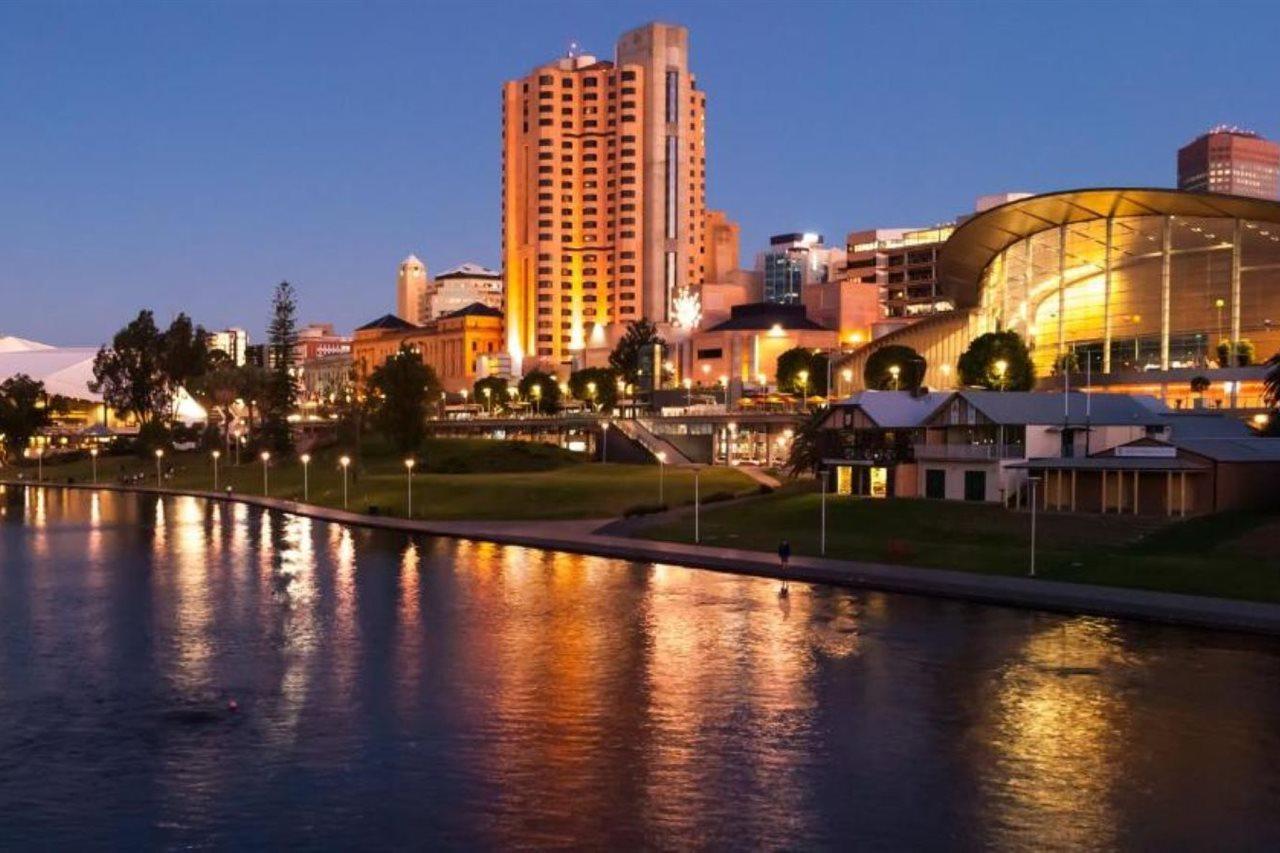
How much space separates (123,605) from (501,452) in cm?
7784

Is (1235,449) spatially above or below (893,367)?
below

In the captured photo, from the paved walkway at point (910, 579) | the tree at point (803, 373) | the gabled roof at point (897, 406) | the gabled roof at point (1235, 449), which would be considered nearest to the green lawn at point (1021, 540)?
the paved walkway at point (910, 579)

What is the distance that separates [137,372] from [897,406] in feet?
451

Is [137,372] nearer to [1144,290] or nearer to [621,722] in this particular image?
[1144,290]

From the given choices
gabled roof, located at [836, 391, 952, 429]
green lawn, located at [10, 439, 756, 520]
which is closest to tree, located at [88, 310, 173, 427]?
green lawn, located at [10, 439, 756, 520]

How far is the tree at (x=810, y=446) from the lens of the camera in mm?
86625

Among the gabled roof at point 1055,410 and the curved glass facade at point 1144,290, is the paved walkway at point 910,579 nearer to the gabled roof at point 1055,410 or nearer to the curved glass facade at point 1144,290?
the gabled roof at point 1055,410

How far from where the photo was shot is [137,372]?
609 feet

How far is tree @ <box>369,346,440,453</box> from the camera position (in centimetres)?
12288

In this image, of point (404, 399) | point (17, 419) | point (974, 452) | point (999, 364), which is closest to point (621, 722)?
point (974, 452)

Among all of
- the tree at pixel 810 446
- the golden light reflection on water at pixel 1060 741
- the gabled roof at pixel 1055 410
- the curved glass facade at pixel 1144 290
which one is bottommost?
the golden light reflection on water at pixel 1060 741

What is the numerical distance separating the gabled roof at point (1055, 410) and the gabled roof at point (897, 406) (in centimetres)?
378

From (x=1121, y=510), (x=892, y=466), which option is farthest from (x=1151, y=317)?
(x=1121, y=510)

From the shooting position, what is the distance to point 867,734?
27.6 meters
